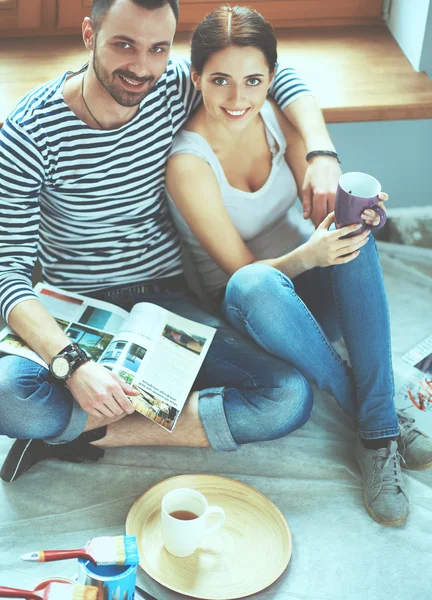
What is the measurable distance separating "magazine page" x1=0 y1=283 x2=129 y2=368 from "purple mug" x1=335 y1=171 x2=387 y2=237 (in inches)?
19.7

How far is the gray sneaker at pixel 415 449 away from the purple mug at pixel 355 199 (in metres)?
0.46

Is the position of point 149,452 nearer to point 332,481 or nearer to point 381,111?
point 332,481

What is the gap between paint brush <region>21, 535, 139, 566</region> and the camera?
117 centimetres

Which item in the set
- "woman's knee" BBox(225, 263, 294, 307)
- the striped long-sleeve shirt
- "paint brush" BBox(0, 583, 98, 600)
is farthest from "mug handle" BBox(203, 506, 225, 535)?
the striped long-sleeve shirt

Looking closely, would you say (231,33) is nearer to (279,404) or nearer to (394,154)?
(279,404)

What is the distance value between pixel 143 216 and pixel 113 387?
16.3 inches

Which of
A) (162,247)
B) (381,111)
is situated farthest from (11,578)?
(381,111)

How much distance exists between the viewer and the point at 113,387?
1.45 metres

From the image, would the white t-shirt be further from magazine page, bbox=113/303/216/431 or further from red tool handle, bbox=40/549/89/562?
red tool handle, bbox=40/549/89/562

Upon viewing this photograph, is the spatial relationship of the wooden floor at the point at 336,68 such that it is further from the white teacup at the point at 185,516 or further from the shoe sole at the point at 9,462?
the white teacup at the point at 185,516

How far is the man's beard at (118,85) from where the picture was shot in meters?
1.49

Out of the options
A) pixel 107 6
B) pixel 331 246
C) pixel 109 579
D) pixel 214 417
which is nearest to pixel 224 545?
pixel 214 417

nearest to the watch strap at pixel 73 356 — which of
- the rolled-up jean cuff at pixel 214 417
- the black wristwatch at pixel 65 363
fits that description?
the black wristwatch at pixel 65 363

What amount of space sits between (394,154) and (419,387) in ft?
2.24
